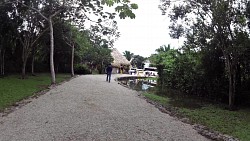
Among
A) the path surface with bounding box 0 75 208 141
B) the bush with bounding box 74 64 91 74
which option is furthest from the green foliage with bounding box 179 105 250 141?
the bush with bounding box 74 64 91 74

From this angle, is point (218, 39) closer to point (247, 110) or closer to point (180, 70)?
point (247, 110)

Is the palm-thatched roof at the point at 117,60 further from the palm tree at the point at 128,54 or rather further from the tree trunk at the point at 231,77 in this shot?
the tree trunk at the point at 231,77

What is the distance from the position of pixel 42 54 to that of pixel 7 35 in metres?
11.7

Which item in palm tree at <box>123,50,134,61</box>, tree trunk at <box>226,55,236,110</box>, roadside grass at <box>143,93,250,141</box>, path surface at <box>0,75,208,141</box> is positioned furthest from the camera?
palm tree at <box>123,50,134,61</box>

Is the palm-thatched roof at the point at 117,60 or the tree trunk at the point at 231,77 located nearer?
the tree trunk at the point at 231,77

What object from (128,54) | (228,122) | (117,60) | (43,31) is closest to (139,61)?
(128,54)

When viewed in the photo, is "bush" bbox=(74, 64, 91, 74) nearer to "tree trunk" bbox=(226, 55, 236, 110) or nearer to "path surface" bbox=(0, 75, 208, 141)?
"tree trunk" bbox=(226, 55, 236, 110)

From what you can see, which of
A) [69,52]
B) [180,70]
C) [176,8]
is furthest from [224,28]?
[69,52]

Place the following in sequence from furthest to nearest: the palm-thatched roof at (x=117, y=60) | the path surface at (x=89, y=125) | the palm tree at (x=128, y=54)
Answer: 1. the palm tree at (x=128, y=54)
2. the palm-thatched roof at (x=117, y=60)
3. the path surface at (x=89, y=125)

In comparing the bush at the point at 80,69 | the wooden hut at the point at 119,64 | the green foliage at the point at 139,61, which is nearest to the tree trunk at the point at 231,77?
the bush at the point at 80,69

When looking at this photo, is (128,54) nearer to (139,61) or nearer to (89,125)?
(139,61)

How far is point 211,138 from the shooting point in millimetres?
7250

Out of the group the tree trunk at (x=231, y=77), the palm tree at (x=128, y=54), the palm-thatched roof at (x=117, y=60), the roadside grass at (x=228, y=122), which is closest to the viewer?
the roadside grass at (x=228, y=122)

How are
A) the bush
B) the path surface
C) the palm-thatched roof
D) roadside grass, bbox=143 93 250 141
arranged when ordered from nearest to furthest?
the path surface, roadside grass, bbox=143 93 250 141, the bush, the palm-thatched roof
